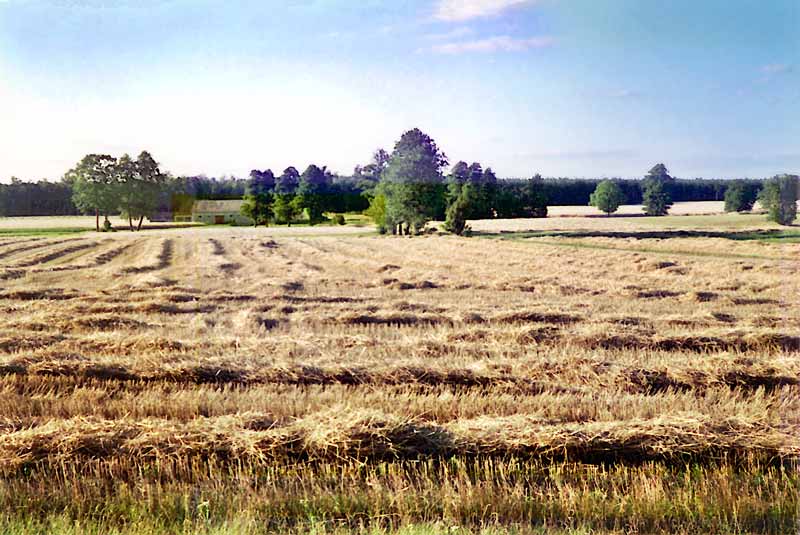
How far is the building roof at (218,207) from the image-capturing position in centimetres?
691

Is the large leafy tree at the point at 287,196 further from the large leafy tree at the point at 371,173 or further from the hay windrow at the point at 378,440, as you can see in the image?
the hay windrow at the point at 378,440

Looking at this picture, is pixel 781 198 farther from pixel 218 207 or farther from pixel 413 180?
pixel 218 207

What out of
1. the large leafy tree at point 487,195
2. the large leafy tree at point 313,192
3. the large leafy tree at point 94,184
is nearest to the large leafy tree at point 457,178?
the large leafy tree at point 487,195

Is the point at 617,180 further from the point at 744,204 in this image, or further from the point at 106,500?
the point at 106,500

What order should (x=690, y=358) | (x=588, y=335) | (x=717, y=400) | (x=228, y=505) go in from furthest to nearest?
(x=588, y=335)
(x=690, y=358)
(x=717, y=400)
(x=228, y=505)

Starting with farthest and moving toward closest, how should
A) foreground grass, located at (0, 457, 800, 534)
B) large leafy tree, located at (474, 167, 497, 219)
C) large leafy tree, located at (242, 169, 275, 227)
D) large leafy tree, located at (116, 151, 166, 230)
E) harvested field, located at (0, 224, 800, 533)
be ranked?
large leafy tree, located at (474, 167, 497, 219)
large leafy tree, located at (242, 169, 275, 227)
large leafy tree, located at (116, 151, 166, 230)
harvested field, located at (0, 224, 800, 533)
foreground grass, located at (0, 457, 800, 534)

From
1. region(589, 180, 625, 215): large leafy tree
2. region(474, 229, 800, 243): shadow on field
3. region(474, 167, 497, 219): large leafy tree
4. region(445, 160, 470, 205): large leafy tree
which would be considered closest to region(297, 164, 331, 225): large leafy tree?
region(445, 160, 470, 205): large leafy tree

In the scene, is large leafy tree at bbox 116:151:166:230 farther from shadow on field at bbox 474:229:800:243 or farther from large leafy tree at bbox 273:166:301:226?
shadow on field at bbox 474:229:800:243

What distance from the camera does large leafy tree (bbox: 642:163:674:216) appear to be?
24.9ft

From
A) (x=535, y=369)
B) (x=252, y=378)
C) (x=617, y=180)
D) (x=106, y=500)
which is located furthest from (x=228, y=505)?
(x=617, y=180)

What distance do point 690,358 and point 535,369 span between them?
4.75 ft

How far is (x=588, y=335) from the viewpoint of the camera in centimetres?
596

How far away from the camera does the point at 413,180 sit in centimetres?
695

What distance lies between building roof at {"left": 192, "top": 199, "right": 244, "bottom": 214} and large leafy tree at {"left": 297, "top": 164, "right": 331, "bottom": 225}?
702 millimetres
